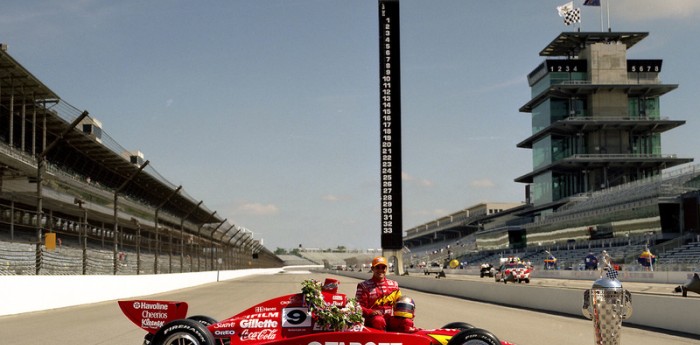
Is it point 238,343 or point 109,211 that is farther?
point 109,211

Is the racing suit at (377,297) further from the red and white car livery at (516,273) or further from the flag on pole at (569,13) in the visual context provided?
the flag on pole at (569,13)

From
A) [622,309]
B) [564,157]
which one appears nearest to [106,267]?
[622,309]

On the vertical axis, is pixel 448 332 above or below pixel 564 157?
below

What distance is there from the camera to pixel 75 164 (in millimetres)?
46812

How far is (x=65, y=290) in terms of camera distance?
2398cm

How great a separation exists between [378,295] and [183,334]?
2187mm

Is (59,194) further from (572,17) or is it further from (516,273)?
(572,17)

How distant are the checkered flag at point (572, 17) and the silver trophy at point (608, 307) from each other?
9003cm

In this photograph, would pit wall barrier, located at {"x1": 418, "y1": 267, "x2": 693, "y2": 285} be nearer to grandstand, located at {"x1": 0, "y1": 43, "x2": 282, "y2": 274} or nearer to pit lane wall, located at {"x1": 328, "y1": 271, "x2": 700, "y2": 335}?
pit lane wall, located at {"x1": 328, "y1": 271, "x2": 700, "y2": 335}

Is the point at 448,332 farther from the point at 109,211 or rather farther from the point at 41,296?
the point at 109,211

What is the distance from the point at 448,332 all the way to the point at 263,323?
206 cm

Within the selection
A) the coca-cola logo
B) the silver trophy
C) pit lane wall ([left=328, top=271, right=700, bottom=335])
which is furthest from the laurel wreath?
pit lane wall ([left=328, top=271, right=700, bottom=335])

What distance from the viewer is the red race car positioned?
7.86 metres

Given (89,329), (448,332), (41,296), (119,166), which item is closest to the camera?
(448,332)
